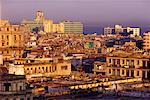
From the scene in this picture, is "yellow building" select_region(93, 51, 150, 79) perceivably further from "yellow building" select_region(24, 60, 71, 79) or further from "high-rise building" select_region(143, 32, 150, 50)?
"high-rise building" select_region(143, 32, 150, 50)

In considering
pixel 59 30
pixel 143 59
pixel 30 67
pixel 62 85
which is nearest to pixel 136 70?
pixel 143 59

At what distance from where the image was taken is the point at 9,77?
6035mm

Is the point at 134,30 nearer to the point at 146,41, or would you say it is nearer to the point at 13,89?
the point at 146,41

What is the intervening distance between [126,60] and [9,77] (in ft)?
32.8

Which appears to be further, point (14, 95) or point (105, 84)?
point (105, 84)

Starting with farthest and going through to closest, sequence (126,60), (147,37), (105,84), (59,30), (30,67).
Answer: (59,30), (147,37), (126,60), (30,67), (105,84)

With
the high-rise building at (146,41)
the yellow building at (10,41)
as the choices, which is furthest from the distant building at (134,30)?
the yellow building at (10,41)

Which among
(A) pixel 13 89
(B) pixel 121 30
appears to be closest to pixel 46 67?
(A) pixel 13 89

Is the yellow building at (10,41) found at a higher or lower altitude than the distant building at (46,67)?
higher

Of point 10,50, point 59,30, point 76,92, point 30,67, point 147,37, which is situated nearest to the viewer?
point 76,92

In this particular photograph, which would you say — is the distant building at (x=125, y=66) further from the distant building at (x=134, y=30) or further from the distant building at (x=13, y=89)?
the distant building at (x=134, y=30)

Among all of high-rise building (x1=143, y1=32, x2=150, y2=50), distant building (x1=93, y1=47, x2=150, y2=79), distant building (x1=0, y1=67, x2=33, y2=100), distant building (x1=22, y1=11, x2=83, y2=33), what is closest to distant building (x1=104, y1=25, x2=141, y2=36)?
distant building (x1=22, y1=11, x2=83, y2=33)

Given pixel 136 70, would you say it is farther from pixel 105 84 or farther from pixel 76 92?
pixel 76 92

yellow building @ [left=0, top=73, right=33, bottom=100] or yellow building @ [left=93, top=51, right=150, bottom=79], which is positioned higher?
yellow building @ [left=0, top=73, right=33, bottom=100]
